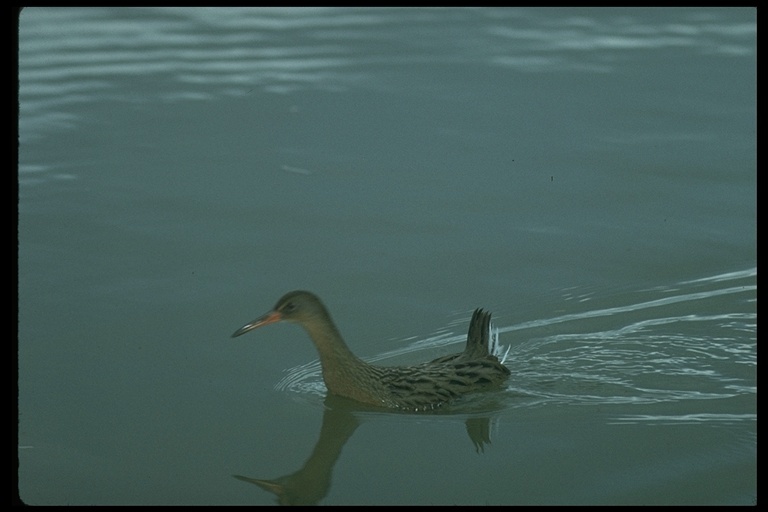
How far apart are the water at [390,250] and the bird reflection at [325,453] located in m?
0.02

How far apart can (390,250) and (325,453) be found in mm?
2736

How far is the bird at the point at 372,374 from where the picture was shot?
23.8 ft

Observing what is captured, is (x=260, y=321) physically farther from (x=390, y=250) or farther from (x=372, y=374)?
(x=390, y=250)

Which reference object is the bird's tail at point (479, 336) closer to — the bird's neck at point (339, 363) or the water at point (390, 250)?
the water at point (390, 250)

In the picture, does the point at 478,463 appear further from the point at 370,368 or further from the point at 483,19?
the point at 483,19

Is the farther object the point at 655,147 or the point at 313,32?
the point at 313,32

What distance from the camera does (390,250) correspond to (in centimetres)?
949

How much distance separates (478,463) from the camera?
6.93 metres

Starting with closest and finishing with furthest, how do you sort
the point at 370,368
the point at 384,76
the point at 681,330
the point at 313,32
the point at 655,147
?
the point at 370,368, the point at 681,330, the point at 655,147, the point at 384,76, the point at 313,32

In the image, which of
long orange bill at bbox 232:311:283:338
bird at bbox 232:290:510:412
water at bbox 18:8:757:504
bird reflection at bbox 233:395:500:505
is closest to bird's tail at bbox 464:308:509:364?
bird at bbox 232:290:510:412

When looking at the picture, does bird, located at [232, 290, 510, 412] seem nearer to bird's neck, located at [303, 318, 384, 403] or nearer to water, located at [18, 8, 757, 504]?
bird's neck, located at [303, 318, 384, 403]

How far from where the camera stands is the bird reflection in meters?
6.62

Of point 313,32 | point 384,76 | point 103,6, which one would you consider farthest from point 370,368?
point 103,6

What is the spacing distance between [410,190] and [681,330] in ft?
10.1
